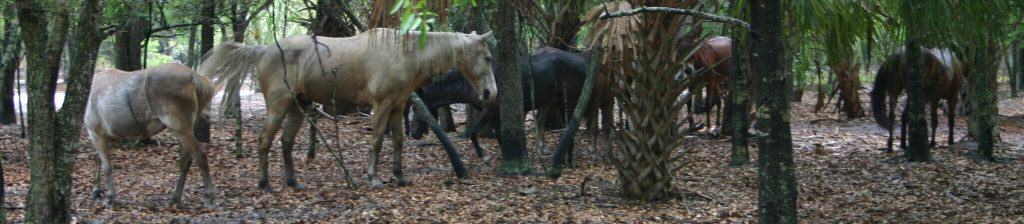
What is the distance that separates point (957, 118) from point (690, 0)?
13020 mm

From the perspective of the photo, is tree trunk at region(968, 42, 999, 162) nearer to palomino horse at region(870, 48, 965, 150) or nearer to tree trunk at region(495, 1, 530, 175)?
palomino horse at region(870, 48, 965, 150)

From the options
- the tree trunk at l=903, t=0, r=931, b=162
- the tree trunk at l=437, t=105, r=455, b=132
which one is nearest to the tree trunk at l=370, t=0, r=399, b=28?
the tree trunk at l=903, t=0, r=931, b=162

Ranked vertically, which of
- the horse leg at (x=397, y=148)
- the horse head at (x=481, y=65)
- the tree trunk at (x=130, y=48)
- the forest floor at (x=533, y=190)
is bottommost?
the forest floor at (x=533, y=190)

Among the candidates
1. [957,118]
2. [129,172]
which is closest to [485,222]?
[129,172]

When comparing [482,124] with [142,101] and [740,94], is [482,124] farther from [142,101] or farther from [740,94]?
[740,94]

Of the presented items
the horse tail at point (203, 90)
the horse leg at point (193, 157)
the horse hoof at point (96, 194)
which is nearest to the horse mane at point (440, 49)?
the horse tail at point (203, 90)

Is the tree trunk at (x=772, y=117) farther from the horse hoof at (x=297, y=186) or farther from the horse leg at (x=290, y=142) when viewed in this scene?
the horse leg at (x=290, y=142)

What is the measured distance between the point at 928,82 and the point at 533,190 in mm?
→ 6158

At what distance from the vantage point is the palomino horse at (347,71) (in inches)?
363

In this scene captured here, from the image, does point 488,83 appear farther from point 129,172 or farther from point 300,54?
point 129,172

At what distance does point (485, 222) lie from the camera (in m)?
7.40

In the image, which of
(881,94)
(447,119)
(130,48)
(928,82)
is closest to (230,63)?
(130,48)

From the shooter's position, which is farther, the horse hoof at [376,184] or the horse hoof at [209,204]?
the horse hoof at [376,184]

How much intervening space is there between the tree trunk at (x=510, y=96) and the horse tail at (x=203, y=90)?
101 inches
